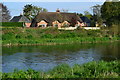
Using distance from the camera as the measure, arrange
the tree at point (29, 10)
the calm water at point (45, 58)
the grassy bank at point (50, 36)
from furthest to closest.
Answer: the tree at point (29, 10) < the grassy bank at point (50, 36) < the calm water at point (45, 58)

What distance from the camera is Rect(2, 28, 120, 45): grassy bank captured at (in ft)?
104

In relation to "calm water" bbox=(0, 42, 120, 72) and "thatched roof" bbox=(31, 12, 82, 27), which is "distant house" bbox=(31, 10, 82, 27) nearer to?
"thatched roof" bbox=(31, 12, 82, 27)

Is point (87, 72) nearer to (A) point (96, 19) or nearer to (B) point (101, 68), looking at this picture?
(B) point (101, 68)

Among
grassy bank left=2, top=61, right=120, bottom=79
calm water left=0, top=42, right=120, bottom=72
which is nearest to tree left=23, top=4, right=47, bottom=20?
calm water left=0, top=42, right=120, bottom=72

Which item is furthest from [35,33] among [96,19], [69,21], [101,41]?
[96,19]

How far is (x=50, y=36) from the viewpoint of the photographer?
35.2 metres

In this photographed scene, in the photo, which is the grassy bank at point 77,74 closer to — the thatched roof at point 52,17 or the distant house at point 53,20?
the distant house at point 53,20

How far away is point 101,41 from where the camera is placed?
35688 millimetres

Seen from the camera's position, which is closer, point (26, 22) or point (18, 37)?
point (18, 37)

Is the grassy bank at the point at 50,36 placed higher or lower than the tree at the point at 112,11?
lower

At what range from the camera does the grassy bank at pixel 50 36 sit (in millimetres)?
31630

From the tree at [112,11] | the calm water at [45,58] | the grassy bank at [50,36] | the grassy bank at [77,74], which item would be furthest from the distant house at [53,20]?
the grassy bank at [77,74]

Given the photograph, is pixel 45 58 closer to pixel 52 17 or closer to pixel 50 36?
pixel 50 36

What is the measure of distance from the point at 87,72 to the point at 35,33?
86.2 ft
